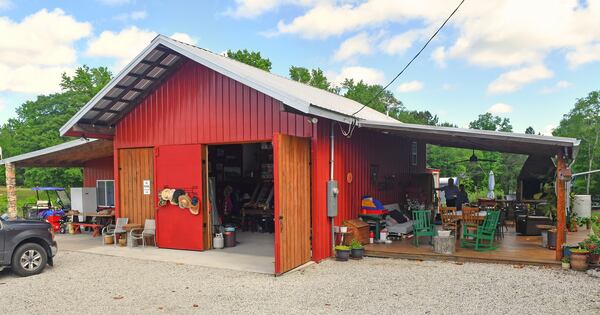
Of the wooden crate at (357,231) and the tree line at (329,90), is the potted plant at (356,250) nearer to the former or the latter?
the wooden crate at (357,231)

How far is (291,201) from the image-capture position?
298 inches

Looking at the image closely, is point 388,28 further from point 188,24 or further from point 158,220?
point 158,220

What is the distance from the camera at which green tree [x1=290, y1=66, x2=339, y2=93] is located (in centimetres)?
3352

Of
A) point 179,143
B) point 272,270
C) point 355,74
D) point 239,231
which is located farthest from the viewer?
point 355,74

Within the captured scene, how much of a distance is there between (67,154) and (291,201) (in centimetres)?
925

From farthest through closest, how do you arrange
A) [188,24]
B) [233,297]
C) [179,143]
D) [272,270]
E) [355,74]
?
[355,74] < [188,24] < [179,143] < [272,270] < [233,297]

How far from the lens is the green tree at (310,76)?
33522 millimetres

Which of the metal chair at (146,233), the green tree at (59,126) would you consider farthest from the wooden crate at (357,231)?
the green tree at (59,126)

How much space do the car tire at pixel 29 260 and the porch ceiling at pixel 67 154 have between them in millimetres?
4416

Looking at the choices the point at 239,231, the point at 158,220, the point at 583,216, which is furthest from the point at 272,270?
the point at 583,216

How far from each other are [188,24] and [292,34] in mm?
12111

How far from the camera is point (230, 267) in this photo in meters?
7.94

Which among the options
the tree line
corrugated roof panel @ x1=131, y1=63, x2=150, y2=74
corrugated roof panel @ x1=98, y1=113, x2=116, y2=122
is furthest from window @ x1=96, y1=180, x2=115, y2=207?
the tree line

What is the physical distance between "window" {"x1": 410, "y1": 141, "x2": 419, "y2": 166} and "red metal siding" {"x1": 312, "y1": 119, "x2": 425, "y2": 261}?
97 cm
